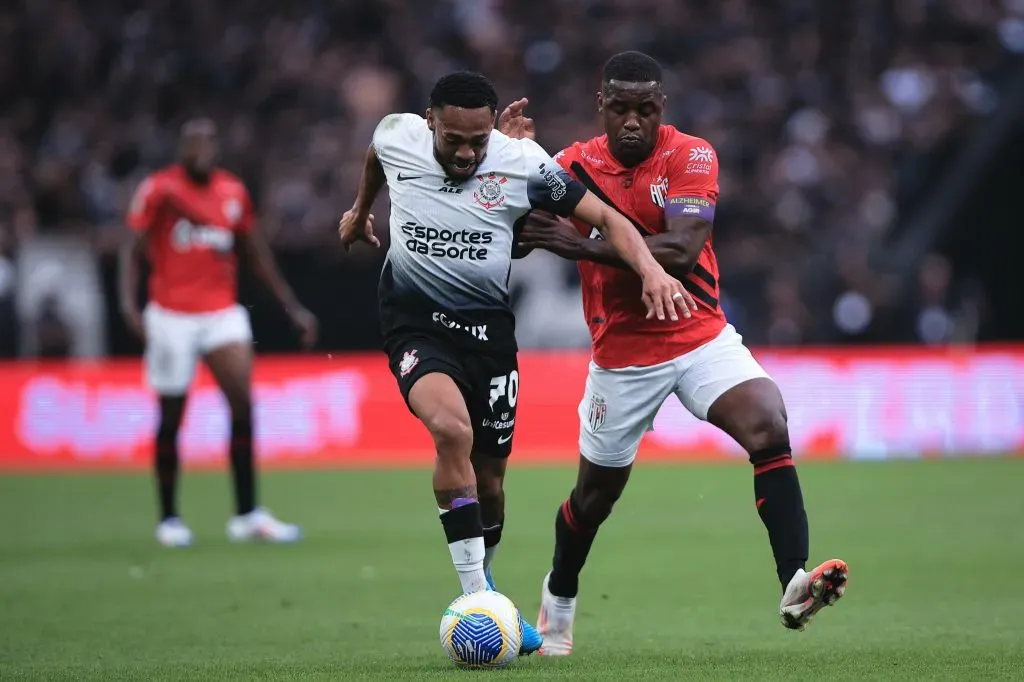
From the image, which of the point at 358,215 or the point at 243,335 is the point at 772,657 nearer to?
the point at 358,215

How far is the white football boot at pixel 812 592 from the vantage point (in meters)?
5.83

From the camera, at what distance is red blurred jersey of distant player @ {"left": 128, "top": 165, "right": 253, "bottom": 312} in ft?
39.2

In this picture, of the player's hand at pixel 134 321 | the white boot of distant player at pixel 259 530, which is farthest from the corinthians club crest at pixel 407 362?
the player's hand at pixel 134 321

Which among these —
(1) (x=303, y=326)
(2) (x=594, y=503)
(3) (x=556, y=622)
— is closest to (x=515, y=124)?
(2) (x=594, y=503)

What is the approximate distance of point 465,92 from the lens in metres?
6.41

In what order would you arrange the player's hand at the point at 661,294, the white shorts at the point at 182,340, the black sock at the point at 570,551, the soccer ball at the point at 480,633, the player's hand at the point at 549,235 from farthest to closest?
the white shorts at the point at 182,340 < the black sock at the point at 570,551 < the player's hand at the point at 549,235 < the player's hand at the point at 661,294 < the soccer ball at the point at 480,633

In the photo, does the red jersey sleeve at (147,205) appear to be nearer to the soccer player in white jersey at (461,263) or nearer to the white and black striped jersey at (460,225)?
the soccer player in white jersey at (461,263)

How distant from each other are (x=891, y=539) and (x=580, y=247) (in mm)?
5587

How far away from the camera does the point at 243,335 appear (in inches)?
470

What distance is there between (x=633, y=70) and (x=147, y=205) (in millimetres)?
6202

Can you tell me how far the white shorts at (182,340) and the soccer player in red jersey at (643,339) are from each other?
536 cm

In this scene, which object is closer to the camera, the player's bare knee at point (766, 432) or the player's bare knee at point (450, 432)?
the player's bare knee at point (450, 432)

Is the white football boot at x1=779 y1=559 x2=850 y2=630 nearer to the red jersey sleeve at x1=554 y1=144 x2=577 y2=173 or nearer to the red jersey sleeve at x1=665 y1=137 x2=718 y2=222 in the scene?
the red jersey sleeve at x1=665 y1=137 x2=718 y2=222

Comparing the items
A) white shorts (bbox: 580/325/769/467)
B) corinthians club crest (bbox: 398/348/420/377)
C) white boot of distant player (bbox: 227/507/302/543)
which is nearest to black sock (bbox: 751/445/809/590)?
white shorts (bbox: 580/325/769/467)
